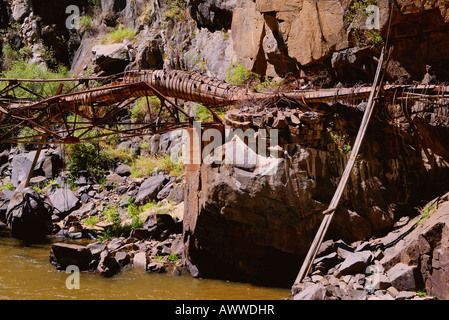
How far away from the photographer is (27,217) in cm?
1159

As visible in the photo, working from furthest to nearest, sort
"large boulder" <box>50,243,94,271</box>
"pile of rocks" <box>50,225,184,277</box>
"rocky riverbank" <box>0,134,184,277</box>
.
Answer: "rocky riverbank" <box>0,134,184,277</box> < "large boulder" <box>50,243,94,271</box> < "pile of rocks" <box>50,225,184,277</box>

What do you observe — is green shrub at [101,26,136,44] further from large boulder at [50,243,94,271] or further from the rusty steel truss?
large boulder at [50,243,94,271]

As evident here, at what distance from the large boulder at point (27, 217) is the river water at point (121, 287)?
2.95 meters

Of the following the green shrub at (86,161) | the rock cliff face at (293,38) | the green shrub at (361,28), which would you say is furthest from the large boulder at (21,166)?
the green shrub at (361,28)

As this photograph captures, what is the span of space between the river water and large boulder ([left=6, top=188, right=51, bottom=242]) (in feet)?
9.67

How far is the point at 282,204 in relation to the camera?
679cm

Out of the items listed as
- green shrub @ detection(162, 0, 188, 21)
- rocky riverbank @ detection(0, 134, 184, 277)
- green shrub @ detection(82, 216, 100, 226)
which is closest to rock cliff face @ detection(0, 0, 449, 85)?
green shrub @ detection(162, 0, 188, 21)

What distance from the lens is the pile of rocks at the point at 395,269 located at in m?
4.91

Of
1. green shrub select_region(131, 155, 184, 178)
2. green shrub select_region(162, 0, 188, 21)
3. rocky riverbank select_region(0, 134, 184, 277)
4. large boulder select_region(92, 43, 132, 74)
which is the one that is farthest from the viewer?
large boulder select_region(92, 43, 132, 74)

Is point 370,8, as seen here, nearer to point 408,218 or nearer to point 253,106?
point 253,106

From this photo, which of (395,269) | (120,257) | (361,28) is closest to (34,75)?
(120,257)

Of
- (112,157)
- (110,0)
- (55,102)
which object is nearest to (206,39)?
(112,157)

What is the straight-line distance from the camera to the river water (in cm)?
661

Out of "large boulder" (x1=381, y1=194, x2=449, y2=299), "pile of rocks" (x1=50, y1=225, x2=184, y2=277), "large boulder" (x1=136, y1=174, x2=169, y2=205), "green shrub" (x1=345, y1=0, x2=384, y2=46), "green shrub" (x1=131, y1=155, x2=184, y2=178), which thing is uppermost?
"green shrub" (x1=345, y1=0, x2=384, y2=46)
